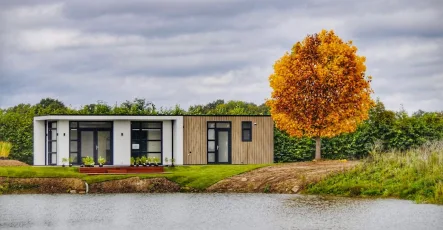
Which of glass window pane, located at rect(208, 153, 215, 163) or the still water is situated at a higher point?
glass window pane, located at rect(208, 153, 215, 163)

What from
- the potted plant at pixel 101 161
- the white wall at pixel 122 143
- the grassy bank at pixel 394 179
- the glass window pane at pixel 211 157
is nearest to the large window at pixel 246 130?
the glass window pane at pixel 211 157

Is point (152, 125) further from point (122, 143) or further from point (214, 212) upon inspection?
point (214, 212)

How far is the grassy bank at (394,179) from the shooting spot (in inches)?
1335

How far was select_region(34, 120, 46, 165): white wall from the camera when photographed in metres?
52.0

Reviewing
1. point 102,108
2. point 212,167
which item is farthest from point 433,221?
point 102,108

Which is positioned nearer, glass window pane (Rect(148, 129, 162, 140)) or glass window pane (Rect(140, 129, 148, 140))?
glass window pane (Rect(140, 129, 148, 140))

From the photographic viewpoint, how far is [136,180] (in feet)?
134

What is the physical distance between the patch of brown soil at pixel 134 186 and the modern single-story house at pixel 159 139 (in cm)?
983

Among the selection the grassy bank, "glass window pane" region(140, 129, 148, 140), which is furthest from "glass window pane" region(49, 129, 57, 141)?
the grassy bank

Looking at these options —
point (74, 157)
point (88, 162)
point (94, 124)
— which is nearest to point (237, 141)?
point (94, 124)

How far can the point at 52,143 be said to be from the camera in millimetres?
51438

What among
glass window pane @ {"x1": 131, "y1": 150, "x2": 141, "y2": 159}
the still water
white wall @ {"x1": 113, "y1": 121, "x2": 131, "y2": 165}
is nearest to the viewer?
the still water

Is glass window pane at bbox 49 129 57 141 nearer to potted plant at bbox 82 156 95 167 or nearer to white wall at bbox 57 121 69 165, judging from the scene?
white wall at bbox 57 121 69 165

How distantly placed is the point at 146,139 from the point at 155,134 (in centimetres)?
64
